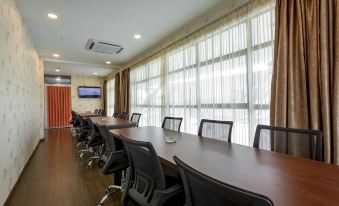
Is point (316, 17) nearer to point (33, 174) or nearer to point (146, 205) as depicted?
point (146, 205)

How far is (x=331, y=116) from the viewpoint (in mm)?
1688

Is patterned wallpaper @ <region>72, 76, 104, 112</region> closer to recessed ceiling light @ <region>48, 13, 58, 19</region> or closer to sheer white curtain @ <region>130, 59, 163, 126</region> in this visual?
sheer white curtain @ <region>130, 59, 163, 126</region>

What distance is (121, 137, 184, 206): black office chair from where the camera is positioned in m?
1.07

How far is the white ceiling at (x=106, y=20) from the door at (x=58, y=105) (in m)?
4.72

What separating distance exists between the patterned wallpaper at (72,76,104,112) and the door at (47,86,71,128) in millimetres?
278

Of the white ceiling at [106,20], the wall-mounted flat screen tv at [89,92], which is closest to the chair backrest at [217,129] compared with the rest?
the white ceiling at [106,20]

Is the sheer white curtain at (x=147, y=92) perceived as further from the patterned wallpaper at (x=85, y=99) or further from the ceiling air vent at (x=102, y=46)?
the patterned wallpaper at (x=85, y=99)

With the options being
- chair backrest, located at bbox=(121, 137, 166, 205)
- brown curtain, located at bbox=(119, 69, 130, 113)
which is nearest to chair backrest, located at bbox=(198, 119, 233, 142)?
chair backrest, located at bbox=(121, 137, 166, 205)

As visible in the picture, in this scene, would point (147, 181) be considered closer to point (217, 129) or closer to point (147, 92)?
point (217, 129)

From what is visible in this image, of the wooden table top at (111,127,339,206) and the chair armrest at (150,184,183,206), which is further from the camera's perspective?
the chair armrest at (150,184,183,206)

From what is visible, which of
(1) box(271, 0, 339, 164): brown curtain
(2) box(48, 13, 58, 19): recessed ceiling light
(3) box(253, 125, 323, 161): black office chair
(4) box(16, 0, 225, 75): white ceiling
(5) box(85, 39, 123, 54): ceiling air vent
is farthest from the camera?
(5) box(85, 39, 123, 54): ceiling air vent

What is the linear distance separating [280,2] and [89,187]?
10.7ft

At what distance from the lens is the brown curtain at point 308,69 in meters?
1.68

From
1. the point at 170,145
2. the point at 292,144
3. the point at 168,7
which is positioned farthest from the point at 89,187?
the point at 168,7
